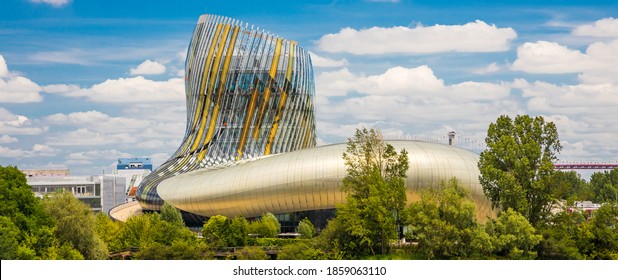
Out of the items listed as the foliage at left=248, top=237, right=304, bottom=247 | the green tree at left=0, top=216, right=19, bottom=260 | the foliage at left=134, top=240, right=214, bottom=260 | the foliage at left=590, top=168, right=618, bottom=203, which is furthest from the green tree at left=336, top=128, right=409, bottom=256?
the foliage at left=590, top=168, right=618, bottom=203

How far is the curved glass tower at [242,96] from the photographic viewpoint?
12006 centimetres

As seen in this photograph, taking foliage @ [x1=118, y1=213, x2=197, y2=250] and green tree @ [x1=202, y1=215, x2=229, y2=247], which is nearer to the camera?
foliage @ [x1=118, y1=213, x2=197, y2=250]

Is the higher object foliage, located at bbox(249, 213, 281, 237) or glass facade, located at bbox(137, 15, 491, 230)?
glass facade, located at bbox(137, 15, 491, 230)

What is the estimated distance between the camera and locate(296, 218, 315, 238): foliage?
85000 mm

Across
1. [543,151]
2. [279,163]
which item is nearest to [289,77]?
[279,163]

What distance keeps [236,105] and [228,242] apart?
4171cm

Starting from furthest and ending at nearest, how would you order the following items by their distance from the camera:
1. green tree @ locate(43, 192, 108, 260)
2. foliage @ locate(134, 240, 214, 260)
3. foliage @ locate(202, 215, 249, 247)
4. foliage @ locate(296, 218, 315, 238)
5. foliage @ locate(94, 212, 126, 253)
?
foliage @ locate(296, 218, 315, 238) → foliage @ locate(94, 212, 126, 253) → foliage @ locate(202, 215, 249, 247) → foliage @ locate(134, 240, 214, 260) → green tree @ locate(43, 192, 108, 260)

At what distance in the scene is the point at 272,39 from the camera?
400ft

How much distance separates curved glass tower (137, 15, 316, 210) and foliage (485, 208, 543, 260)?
52600mm

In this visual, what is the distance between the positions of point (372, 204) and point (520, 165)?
475 inches

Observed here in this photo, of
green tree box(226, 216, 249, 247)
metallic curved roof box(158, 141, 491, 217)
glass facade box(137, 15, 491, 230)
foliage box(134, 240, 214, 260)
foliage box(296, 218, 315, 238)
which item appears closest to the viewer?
foliage box(134, 240, 214, 260)

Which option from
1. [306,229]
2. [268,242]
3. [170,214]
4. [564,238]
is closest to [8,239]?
[268,242]

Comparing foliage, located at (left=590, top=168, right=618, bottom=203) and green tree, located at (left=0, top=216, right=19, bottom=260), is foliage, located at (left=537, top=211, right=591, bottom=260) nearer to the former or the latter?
green tree, located at (left=0, top=216, right=19, bottom=260)

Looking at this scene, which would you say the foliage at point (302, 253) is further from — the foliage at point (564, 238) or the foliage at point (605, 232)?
the foliage at point (605, 232)
